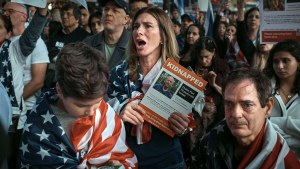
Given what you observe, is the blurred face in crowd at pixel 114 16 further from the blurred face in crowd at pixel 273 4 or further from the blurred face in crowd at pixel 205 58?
the blurred face in crowd at pixel 273 4

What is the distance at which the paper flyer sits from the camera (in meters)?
3.59

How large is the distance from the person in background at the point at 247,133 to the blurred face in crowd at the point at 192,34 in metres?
4.47

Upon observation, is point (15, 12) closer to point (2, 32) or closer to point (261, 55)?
point (2, 32)

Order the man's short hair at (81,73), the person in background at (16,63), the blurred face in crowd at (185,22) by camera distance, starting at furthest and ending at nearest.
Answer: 1. the blurred face in crowd at (185,22)
2. the person in background at (16,63)
3. the man's short hair at (81,73)

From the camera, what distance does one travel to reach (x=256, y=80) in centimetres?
238

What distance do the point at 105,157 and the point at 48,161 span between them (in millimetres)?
280

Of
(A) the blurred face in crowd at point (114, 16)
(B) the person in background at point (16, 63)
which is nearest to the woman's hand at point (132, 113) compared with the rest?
(B) the person in background at point (16, 63)

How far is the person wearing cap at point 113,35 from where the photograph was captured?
3881 mm

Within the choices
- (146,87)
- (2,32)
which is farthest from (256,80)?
(2,32)

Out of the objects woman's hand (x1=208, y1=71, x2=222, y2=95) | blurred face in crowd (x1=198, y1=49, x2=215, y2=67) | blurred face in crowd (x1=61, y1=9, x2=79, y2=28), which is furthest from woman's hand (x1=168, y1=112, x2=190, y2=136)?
blurred face in crowd (x1=61, y1=9, x2=79, y2=28)

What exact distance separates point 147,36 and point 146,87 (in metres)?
0.36

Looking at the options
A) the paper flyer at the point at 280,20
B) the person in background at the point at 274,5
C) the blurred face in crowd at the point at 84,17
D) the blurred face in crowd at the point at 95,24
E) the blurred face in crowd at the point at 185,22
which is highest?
the person in background at the point at 274,5

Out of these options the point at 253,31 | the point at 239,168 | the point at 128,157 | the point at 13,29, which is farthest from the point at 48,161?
the point at 253,31

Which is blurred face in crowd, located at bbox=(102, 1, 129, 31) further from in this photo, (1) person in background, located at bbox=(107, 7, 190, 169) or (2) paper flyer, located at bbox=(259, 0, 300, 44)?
(2) paper flyer, located at bbox=(259, 0, 300, 44)
